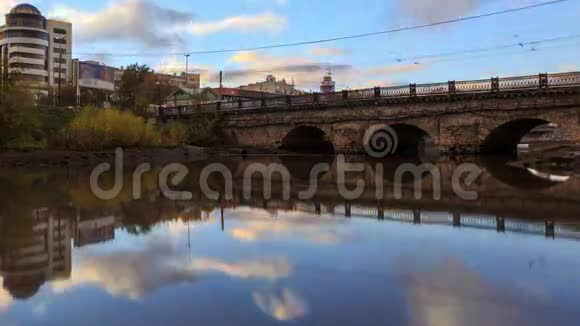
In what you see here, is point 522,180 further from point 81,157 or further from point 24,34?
point 24,34

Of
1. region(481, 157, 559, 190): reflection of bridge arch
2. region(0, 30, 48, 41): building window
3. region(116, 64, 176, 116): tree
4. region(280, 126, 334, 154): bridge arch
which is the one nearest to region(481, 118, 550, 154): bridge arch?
region(481, 157, 559, 190): reflection of bridge arch

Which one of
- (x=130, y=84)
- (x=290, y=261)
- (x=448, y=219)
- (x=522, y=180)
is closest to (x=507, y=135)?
(x=522, y=180)

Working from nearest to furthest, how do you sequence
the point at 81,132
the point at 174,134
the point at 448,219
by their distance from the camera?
the point at 448,219, the point at 81,132, the point at 174,134

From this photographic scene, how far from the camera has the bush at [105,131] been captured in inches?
1089

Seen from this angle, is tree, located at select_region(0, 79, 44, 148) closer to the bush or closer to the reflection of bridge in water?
the bush

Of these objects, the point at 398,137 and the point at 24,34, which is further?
the point at 24,34

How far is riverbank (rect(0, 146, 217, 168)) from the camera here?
2364cm

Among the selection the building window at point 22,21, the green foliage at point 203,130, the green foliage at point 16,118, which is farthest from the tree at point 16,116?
the building window at point 22,21

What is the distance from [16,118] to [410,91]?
2247cm

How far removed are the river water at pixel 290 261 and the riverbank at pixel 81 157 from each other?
12777 millimetres

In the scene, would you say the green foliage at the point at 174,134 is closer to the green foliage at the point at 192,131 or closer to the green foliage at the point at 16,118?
the green foliage at the point at 192,131

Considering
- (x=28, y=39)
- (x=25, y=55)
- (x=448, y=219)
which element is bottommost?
(x=448, y=219)

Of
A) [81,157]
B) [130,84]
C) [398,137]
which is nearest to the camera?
[81,157]

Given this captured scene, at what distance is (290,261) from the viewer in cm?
658
